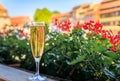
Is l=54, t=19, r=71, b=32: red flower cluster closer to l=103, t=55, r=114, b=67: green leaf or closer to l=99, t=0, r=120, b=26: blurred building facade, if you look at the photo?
l=103, t=55, r=114, b=67: green leaf

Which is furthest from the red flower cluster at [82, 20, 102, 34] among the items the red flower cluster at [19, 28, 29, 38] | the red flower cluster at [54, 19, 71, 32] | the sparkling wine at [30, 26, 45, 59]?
the red flower cluster at [19, 28, 29, 38]

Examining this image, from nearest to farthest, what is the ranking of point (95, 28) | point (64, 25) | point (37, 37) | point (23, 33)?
point (37, 37)
point (95, 28)
point (64, 25)
point (23, 33)

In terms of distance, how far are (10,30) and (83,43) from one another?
102 cm

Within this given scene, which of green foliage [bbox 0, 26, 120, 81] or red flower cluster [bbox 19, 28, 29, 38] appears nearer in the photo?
green foliage [bbox 0, 26, 120, 81]

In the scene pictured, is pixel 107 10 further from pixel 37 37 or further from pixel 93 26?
pixel 37 37

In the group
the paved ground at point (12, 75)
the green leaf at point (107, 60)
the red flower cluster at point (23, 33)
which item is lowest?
the paved ground at point (12, 75)

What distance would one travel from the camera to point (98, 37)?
118cm

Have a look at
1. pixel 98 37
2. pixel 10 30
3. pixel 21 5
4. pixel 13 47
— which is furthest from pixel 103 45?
pixel 21 5

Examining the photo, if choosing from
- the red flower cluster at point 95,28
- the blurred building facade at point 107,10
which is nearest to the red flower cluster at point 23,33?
the red flower cluster at point 95,28

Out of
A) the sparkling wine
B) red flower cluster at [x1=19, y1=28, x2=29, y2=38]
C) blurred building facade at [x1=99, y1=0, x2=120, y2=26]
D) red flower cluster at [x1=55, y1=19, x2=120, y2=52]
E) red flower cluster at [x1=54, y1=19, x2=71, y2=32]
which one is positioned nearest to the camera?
the sparkling wine

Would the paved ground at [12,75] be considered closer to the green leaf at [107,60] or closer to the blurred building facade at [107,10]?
the green leaf at [107,60]

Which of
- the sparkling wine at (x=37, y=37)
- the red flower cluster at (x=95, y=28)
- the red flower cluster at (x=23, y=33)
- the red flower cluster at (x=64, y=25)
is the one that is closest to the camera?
the sparkling wine at (x=37, y=37)

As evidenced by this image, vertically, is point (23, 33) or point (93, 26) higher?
point (93, 26)

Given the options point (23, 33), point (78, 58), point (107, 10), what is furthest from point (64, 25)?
point (107, 10)
